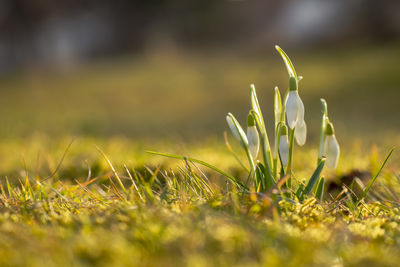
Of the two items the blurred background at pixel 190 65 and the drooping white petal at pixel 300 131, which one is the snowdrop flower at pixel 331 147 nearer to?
the drooping white petal at pixel 300 131

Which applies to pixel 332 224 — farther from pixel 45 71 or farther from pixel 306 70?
pixel 45 71

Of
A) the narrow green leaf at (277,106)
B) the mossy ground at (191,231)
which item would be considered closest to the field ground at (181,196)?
the mossy ground at (191,231)

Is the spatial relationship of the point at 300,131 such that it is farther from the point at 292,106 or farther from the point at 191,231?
the point at 191,231

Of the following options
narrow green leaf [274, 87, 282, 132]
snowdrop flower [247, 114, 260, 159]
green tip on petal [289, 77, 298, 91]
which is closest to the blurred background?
narrow green leaf [274, 87, 282, 132]

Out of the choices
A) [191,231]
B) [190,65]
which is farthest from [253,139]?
[190,65]

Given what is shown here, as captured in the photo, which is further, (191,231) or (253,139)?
(253,139)

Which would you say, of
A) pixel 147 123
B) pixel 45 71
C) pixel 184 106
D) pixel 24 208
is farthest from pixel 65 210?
pixel 45 71

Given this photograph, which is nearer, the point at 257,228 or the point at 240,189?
the point at 257,228
